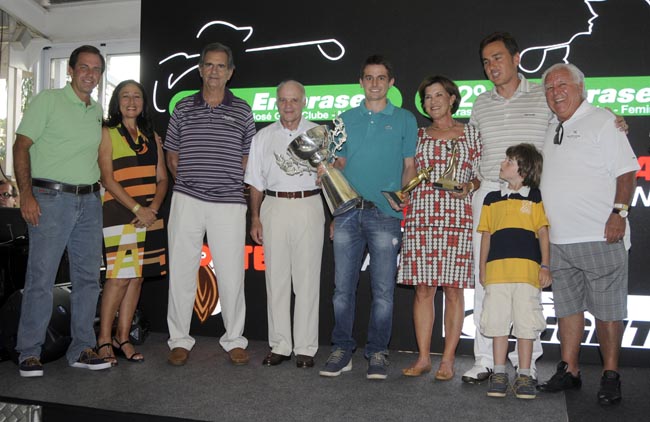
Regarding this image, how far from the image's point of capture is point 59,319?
3918 mm

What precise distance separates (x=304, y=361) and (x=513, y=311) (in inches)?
48.9

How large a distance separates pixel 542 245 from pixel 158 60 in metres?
3.16

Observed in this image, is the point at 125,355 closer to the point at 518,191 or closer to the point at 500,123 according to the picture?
the point at 518,191

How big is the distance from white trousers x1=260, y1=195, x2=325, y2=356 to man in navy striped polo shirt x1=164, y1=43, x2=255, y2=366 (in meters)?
0.23

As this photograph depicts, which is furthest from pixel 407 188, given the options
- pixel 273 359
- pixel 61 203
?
pixel 61 203

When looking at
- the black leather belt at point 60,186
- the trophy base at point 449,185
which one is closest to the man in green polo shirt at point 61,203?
the black leather belt at point 60,186

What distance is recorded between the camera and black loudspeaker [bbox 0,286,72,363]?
3.74 m

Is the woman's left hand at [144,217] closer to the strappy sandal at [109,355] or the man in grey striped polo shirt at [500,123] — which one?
the strappy sandal at [109,355]

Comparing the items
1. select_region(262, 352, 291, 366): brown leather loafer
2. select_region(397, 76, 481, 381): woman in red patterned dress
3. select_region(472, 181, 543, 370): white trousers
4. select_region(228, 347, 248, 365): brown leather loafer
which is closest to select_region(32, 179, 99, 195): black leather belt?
select_region(228, 347, 248, 365): brown leather loafer

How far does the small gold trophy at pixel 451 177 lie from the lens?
11.2 ft

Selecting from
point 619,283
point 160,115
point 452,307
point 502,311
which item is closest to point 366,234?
point 452,307

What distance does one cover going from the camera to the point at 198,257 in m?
3.92

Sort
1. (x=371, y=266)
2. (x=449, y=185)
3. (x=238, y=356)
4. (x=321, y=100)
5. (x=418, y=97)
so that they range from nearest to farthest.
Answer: (x=449, y=185), (x=371, y=266), (x=238, y=356), (x=418, y=97), (x=321, y=100)

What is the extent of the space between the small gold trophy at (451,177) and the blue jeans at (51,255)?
200 cm
